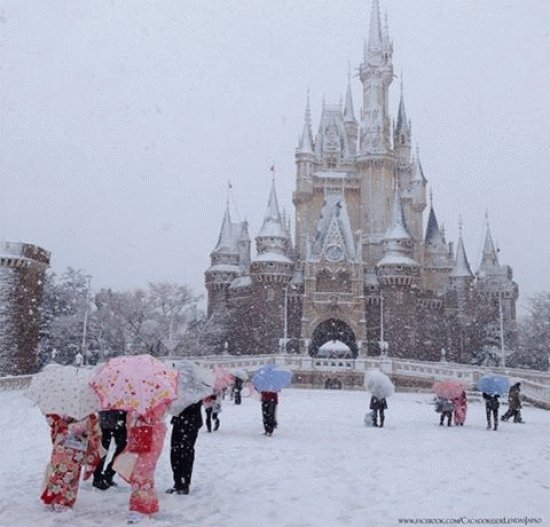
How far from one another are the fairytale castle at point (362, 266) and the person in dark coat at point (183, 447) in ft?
120

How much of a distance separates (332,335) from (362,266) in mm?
5937

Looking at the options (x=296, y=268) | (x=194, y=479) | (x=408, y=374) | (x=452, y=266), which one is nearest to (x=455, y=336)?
(x=452, y=266)

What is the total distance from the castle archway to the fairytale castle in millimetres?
112

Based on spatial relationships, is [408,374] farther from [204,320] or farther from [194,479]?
[194,479]

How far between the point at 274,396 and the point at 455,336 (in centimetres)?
4384

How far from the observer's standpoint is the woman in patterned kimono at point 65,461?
22.8ft

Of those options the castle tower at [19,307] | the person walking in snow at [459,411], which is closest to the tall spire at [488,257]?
the castle tower at [19,307]

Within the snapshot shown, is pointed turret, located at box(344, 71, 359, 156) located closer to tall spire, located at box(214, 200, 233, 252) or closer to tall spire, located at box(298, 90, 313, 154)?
tall spire, located at box(298, 90, 313, 154)

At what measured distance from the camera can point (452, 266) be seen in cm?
5928

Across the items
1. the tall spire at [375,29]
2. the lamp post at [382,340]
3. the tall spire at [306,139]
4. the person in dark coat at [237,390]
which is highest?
the tall spire at [375,29]

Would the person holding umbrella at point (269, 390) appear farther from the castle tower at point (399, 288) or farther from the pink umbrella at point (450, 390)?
the castle tower at point (399, 288)

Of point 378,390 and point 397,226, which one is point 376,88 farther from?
point 378,390

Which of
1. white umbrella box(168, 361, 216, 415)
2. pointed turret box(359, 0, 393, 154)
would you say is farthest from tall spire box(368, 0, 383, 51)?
white umbrella box(168, 361, 216, 415)

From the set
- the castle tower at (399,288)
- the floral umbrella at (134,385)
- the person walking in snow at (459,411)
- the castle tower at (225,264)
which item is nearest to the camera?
the floral umbrella at (134,385)
